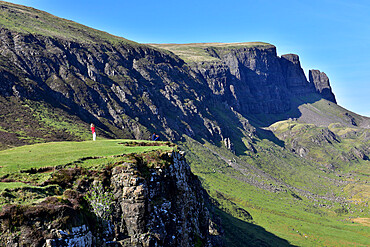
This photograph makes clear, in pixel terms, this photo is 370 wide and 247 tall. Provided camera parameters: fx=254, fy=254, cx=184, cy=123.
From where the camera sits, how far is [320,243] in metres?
124

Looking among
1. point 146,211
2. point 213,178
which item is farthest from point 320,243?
point 146,211

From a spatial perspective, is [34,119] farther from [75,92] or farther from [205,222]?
[205,222]

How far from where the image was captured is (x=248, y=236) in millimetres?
108062

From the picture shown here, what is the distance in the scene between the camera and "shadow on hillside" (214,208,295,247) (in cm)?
9621

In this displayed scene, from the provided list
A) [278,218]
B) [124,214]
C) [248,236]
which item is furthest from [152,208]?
A: [278,218]

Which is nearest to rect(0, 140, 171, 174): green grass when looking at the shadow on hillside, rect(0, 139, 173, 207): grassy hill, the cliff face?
rect(0, 139, 173, 207): grassy hill

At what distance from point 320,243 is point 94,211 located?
138 metres

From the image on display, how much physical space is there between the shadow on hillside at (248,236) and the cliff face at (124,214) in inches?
2740

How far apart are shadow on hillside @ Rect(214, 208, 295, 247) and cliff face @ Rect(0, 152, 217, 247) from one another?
2740 inches

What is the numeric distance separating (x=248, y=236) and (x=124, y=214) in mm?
101951

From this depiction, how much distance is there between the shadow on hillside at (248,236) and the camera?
96.2 metres

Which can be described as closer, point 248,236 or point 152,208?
point 152,208

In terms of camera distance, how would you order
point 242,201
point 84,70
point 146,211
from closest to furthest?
point 146,211
point 242,201
point 84,70

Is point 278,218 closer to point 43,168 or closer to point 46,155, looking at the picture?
point 46,155
